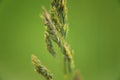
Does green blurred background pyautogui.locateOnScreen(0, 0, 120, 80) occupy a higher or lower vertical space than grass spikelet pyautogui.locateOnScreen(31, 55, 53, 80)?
higher

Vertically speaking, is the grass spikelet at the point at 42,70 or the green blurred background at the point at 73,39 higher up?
the green blurred background at the point at 73,39

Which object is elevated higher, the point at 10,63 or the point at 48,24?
the point at 48,24

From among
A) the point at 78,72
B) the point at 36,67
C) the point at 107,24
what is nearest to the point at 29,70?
the point at 36,67

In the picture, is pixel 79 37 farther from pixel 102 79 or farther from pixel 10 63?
pixel 10 63

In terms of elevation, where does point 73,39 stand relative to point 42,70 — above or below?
above

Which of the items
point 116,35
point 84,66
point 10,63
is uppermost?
point 116,35

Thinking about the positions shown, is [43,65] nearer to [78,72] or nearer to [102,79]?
[78,72]
